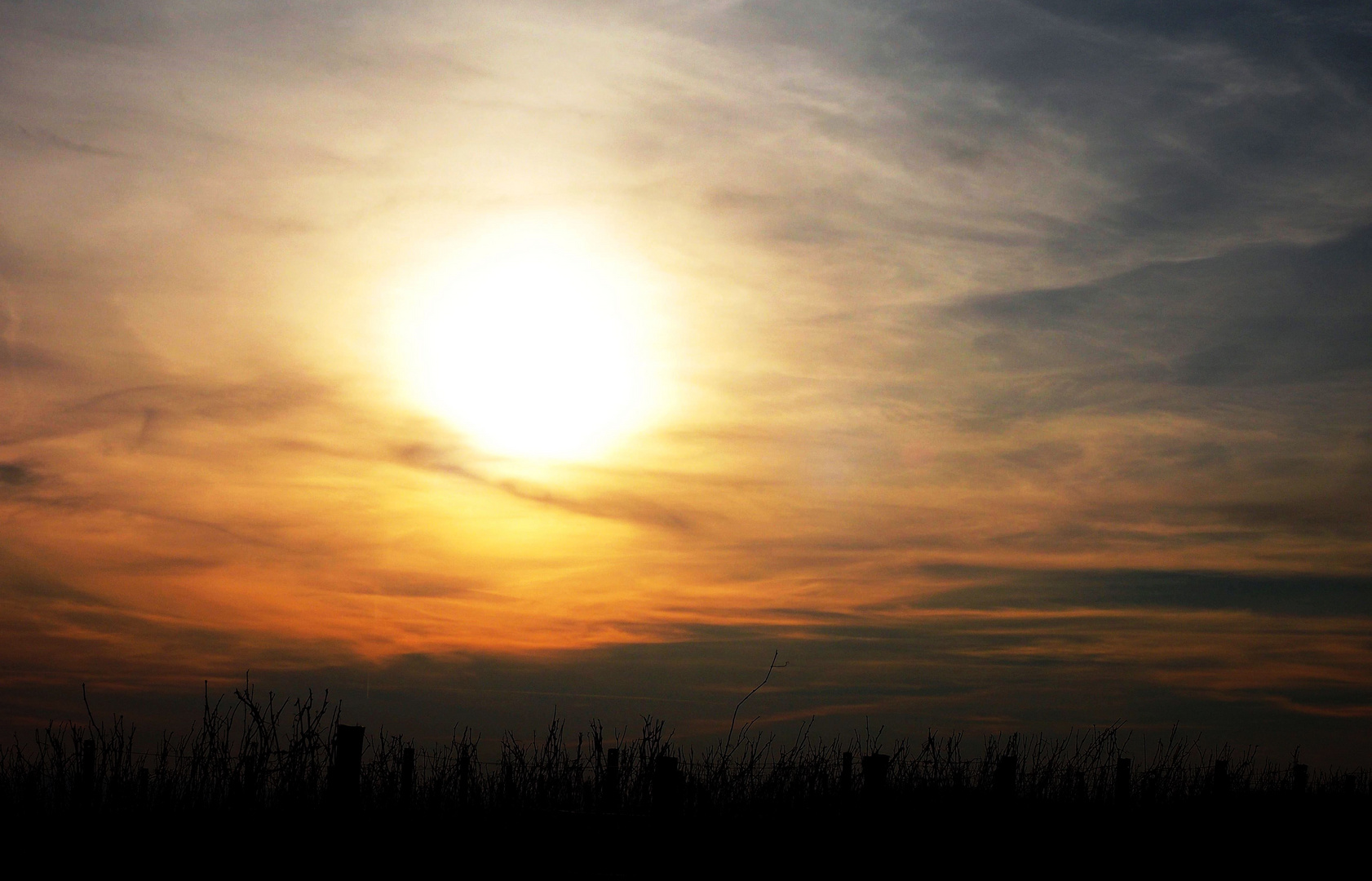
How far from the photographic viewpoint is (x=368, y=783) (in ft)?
39.9

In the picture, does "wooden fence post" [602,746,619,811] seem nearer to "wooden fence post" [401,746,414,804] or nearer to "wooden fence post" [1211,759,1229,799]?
"wooden fence post" [401,746,414,804]

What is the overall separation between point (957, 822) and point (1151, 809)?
6.74m

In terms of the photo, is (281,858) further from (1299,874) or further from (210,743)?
(1299,874)

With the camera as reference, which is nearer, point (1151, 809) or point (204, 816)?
point (204, 816)

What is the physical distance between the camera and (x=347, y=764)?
9805 mm

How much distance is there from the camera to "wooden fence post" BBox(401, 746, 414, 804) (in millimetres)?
12211

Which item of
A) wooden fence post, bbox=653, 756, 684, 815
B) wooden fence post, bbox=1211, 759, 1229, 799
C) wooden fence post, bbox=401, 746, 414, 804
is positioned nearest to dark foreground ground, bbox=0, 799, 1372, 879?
wooden fence post, bbox=653, 756, 684, 815

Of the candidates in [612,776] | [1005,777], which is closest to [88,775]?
[612,776]

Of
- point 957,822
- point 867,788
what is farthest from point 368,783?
point 957,822

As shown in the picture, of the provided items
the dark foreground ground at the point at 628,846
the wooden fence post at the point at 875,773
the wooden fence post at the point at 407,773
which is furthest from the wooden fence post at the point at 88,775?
the wooden fence post at the point at 875,773

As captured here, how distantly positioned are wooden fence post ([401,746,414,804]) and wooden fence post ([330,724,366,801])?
93.7 inches

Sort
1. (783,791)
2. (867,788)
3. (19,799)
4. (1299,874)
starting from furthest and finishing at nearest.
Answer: (783,791), (867,788), (19,799), (1299,874)

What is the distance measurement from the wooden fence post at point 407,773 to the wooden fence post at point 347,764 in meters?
2.38

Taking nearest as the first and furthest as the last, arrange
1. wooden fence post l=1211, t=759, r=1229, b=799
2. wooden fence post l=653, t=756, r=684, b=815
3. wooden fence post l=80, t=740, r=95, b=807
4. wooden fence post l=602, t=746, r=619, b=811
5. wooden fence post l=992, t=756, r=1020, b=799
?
wooden fence post l=653, t=756, r=684, b=815 → wooden fence post l=80, t=740, r=95, b=807 → wooden fence post l=602, t=746, r=619, b=811 → wooden fence post l=992, t=756, r=1020, b=799 → wooden fence post l=1211, t=759, r=1229, b=799
